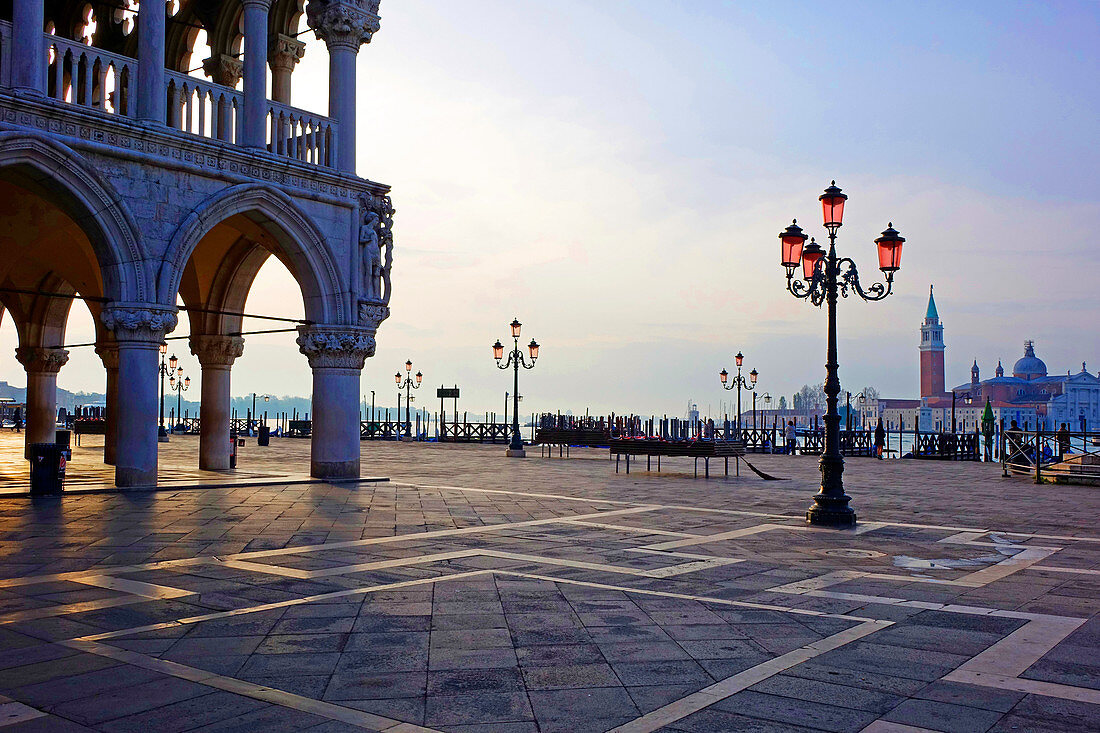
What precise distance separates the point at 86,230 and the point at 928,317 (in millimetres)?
190088

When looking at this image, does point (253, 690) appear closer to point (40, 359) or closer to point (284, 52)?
point (284, 52)

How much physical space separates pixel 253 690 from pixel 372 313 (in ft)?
44.0

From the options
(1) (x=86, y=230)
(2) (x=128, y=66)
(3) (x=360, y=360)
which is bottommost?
(3) (x=360, y=360)

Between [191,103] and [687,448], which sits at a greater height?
[191,103]

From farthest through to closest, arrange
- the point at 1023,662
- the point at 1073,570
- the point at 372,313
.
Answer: the point at 372,313 < the point at 1073,570 < the point at 1023,662

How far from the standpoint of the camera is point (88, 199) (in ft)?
44.8

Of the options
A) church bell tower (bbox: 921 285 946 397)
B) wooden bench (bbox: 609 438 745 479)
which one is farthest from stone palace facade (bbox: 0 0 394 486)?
church bell tower (bbox: 921 285 946 397)

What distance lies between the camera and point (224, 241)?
18938 millimetres

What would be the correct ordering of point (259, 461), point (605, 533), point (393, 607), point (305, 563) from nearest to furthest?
point (393, 607), point (305, 563), point (605, 533), point (259, 461)

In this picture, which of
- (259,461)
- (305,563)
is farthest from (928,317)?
(305,563)

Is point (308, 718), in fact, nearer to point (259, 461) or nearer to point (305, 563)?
point (305, 563)

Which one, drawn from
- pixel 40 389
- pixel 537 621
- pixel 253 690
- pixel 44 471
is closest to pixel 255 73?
pixel 44 471

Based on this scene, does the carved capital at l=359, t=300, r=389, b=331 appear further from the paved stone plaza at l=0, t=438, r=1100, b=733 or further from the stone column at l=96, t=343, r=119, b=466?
the stone column at l=96, t=343, r=119, b=466

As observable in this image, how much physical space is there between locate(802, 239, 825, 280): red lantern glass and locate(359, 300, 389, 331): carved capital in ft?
27.0
